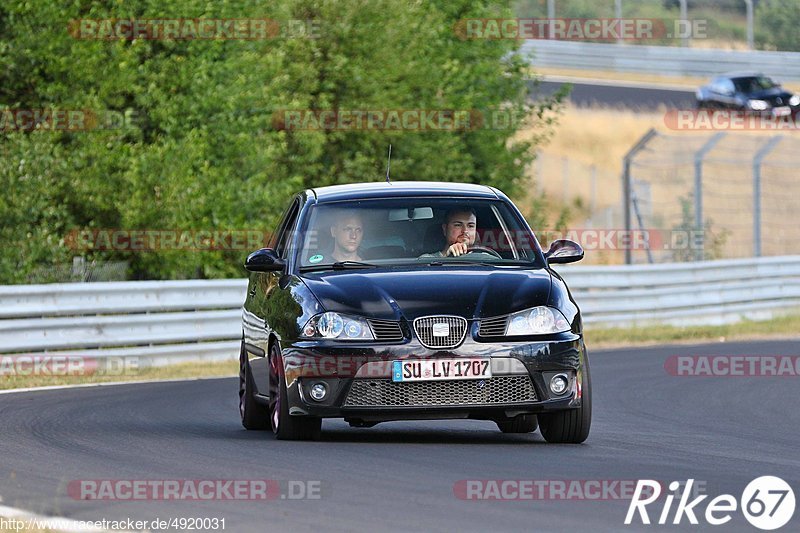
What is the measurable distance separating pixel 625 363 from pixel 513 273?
8.87m

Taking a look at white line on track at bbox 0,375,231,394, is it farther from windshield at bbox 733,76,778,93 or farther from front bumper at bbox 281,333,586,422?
windshield at bbox 733,76,778,93

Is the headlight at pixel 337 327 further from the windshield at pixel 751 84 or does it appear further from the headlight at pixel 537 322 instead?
the windshield at pixel 751 84

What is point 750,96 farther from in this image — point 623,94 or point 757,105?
point 623,94

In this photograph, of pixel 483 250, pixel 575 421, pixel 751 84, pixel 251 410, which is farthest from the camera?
pixel 751 84

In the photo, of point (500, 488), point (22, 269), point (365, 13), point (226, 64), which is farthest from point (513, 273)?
point (365, 13)

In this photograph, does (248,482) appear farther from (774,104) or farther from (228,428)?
(774,104)

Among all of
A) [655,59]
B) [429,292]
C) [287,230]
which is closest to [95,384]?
[287,230]

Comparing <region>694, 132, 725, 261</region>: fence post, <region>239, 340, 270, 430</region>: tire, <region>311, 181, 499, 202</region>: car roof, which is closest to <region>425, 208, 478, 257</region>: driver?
<region>311, 181, 499, 202</region>: car roof

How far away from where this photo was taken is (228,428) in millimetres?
11711

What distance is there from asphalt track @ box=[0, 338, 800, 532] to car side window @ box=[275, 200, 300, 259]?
1.23 m

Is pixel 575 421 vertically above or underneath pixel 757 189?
above

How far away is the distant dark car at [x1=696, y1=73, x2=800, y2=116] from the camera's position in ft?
166

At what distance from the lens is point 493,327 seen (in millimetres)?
9602

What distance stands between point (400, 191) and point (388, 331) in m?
1.65
